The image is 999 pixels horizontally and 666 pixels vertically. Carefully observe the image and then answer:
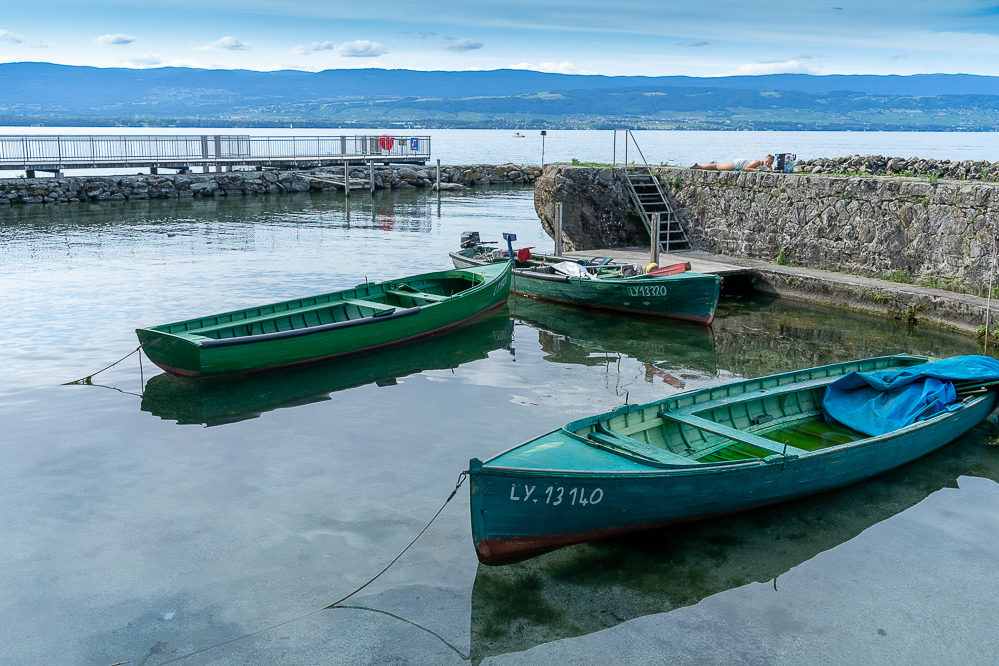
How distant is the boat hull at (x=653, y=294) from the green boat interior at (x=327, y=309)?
92.0 inches

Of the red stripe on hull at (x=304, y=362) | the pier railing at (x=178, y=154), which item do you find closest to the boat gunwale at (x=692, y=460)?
the red stripe on hull at (x=304, y=362)

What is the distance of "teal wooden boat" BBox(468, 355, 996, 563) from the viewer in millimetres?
7570

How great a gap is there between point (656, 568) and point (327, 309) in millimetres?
9595

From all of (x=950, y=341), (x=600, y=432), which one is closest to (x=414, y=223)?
(x=950, y=341)

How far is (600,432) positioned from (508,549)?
5.86 ft

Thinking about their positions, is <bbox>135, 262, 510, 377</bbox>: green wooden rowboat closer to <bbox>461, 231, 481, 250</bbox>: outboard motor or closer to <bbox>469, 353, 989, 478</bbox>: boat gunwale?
<bbox>461, 231, 481, 250</bbox>: outboard motor

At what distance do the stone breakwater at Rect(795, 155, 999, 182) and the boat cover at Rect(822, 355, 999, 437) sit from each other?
2024 centimetres

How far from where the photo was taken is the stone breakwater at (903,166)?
1231 inches

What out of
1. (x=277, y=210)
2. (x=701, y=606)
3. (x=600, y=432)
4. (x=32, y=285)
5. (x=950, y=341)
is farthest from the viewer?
(x=277, y=210)

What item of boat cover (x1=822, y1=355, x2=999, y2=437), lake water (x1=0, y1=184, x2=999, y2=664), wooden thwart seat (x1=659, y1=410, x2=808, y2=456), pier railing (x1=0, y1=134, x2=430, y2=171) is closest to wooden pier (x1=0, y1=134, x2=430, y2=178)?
pier railing (x1=0, y1=134, x2=430, y2=171)

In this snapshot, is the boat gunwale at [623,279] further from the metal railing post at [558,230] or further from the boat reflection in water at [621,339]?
the metal railing post at [558,230]

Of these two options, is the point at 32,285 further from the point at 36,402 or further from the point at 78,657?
the point at 78,657

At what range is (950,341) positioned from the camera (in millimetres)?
16438

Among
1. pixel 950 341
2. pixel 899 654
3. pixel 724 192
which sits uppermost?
pixel 724 192
